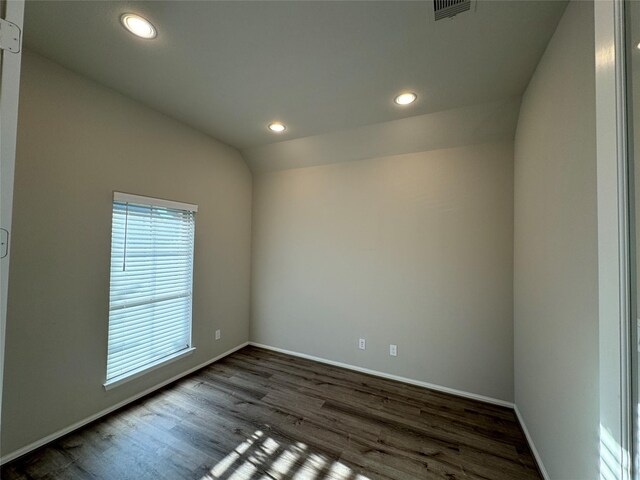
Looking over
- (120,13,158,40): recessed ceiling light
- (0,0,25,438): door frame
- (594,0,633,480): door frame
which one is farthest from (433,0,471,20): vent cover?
(0,0,25,438): door frame

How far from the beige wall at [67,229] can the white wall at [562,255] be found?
313 centimetres

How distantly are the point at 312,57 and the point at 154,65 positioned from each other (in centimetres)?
116

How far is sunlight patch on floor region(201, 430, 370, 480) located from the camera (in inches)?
62.0

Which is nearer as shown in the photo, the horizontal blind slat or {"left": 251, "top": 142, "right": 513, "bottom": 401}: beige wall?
the horizontal blind slat

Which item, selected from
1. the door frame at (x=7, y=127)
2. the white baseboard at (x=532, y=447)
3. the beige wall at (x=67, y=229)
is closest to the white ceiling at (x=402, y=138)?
the beige wall at (x=67, y=229)

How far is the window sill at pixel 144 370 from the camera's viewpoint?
2105mm

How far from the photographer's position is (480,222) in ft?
7.99

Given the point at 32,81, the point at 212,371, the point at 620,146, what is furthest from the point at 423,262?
the point at 32,81

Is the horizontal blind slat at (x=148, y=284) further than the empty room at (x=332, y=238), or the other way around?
the horizontal blind slat at (x=148, y=284)

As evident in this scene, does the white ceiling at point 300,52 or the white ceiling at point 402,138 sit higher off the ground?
the white ceiling at point 300,52

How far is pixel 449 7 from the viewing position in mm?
1311

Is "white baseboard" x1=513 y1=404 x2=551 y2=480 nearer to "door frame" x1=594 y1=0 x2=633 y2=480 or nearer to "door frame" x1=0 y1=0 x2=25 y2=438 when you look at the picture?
"door frame" x1=594 y1=0 x2=633 y2=480

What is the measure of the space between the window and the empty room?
22 mm

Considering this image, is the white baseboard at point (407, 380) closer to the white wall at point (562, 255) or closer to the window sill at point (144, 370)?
the white wall at point (562, 255)
